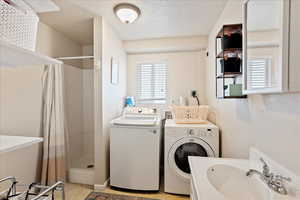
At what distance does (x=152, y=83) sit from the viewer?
293cm

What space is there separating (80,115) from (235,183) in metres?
2.38

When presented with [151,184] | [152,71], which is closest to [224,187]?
[151,184]

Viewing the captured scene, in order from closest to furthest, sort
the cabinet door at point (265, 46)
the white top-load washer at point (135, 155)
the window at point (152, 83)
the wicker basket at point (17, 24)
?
the wicker basket at point (17, 24) < the cabinet door at point (265, 46) < the white top-load washer at point (135, 155) < the window at point (152, 83)

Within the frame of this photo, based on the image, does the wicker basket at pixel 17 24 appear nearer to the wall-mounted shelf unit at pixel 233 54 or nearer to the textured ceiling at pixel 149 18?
the textured ceiling at pixel 149 18

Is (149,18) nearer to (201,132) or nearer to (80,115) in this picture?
(201,132)

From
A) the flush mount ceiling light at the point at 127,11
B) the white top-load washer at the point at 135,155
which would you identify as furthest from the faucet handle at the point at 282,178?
the flush mount ceiling light at the point at 127,11

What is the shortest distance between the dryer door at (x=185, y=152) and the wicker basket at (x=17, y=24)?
66.8 inches

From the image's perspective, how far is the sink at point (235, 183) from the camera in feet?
2.96

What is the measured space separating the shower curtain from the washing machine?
1422 mm

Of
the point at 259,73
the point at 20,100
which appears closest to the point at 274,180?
the point at 259,73

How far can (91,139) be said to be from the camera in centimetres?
234

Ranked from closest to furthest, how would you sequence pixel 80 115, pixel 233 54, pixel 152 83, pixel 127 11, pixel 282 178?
pixel 282 178, pixel 233 54, pixel 127 11, pixel 80 115, pixel 152 83

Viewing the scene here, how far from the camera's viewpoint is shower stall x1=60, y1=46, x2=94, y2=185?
2318 mm

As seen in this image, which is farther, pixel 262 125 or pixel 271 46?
pixel 262 125
